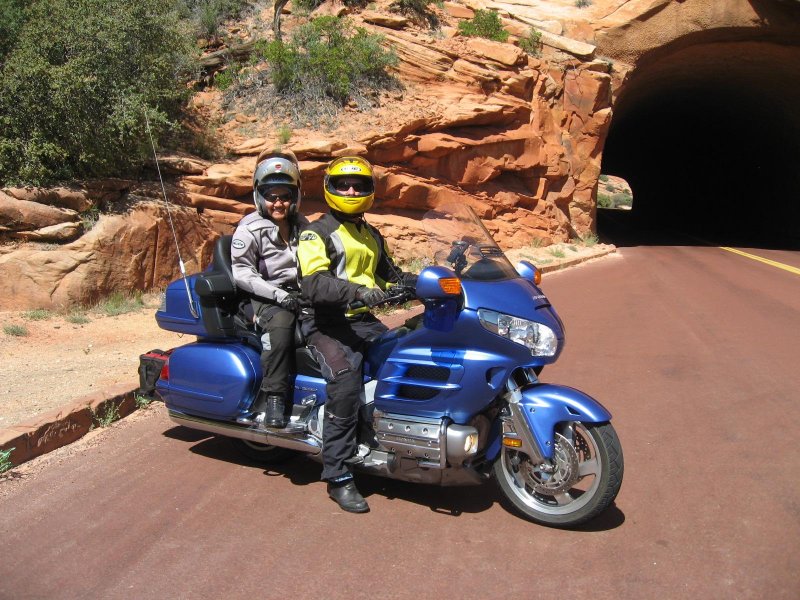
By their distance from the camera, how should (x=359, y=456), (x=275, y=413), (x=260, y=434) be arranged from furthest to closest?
(x=260, y=434), (x=275, y=413), (x=359, y=456)

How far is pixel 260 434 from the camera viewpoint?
4.73 m

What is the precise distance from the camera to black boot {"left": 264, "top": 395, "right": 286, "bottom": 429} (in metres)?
4.58

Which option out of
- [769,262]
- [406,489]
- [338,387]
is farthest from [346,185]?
[769,262]

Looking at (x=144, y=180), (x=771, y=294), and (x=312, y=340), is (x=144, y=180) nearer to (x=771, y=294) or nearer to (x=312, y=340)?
(x=312, y=340)

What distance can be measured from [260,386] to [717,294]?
1000 cm

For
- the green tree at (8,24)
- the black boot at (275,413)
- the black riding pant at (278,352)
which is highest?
the green tree at (8,24)

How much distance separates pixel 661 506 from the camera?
13.8 ft

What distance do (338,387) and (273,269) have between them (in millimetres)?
1132

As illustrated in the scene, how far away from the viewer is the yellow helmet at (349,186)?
4.43m

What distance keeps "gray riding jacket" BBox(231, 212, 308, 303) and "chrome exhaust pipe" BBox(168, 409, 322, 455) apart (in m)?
0.89

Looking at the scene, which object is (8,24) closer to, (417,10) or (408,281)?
(408,281)

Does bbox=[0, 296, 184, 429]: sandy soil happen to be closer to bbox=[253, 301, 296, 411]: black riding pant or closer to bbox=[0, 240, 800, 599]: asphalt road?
bbox=[0, 240, 800, 599]: asphalt road

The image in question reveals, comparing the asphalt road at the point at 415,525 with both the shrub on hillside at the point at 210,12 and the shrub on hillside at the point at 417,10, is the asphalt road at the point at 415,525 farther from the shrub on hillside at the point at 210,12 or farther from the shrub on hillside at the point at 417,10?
the shrub on hillside at the point at 417,10

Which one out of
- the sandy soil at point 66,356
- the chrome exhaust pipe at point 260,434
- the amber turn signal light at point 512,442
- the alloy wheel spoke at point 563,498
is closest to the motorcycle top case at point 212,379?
the chrome exhaust pipe at point 260,434
